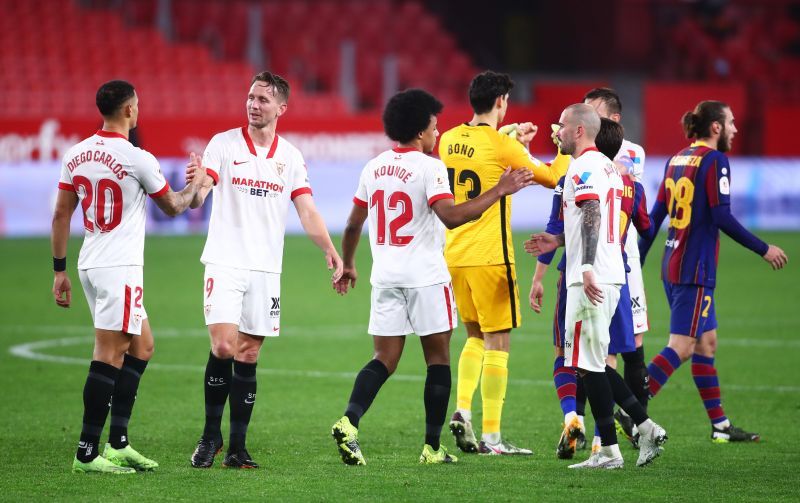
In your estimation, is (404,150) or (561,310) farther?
(561,310)

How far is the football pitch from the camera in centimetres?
665

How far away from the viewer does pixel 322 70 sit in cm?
3266

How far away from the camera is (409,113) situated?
24.2 feet

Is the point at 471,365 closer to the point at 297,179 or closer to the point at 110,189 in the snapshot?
the point at 297,179

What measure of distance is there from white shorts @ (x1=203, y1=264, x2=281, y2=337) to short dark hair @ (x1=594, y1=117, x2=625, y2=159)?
2.13 metres

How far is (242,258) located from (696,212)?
3.31 meters

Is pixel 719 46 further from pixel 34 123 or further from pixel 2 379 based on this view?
pixel 2 379

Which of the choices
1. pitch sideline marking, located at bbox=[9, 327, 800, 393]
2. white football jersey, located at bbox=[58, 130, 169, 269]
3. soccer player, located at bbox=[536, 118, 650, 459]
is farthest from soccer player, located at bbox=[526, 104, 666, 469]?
pitch sideline marking, located at bbox=[9, 327, 800, 393]

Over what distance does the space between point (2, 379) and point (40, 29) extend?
64.0 ft

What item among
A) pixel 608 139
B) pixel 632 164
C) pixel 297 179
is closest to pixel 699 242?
pixel 632 164

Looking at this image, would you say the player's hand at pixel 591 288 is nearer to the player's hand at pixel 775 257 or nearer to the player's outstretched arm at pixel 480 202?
the player's outstretched arm at pixel 480 202

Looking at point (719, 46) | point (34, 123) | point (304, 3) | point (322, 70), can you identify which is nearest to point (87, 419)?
point (34, 123)

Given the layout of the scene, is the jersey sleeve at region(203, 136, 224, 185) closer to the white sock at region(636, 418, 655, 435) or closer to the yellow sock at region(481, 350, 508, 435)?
the yellow sock at region(481, 350, 508, 435)

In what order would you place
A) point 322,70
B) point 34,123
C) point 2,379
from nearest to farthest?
point 2,379 < point 34,123 < point 322,70
